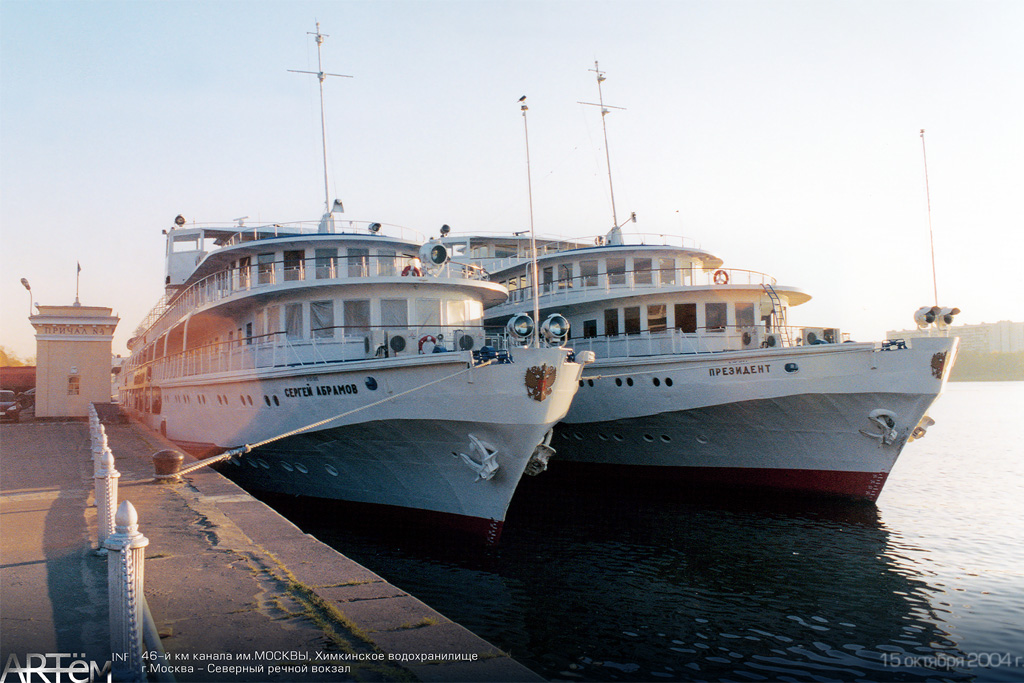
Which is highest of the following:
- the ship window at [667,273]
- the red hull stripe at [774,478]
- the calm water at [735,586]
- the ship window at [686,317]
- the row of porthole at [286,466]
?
the ship window at [667,273]

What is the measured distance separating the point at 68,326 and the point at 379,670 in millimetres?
33013

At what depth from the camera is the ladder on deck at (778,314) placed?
64.1 ft

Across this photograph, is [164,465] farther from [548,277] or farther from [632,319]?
[548,277]

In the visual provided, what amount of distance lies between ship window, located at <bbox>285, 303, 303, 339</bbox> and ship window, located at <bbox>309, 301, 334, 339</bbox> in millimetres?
319

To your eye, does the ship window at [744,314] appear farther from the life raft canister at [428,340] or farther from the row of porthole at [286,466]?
the row of porthole at [286,466]

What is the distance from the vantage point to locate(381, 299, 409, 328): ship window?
628 inches

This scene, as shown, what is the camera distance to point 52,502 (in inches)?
419

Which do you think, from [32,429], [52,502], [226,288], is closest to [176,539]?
[52,502]

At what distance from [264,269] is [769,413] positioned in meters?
13.4

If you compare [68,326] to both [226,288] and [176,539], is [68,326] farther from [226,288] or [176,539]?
[176,539]

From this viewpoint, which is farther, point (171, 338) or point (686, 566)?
point (171, 338)

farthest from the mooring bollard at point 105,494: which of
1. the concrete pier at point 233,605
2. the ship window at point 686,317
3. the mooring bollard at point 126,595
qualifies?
the ship window at point 686,317

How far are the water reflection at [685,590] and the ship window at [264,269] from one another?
227 inches

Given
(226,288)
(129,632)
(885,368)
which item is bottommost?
(129,632)
